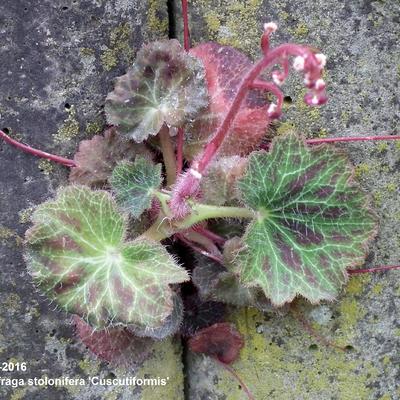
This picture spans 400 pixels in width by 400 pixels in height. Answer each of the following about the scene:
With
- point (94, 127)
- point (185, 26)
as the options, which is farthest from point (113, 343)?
point (185, 26)

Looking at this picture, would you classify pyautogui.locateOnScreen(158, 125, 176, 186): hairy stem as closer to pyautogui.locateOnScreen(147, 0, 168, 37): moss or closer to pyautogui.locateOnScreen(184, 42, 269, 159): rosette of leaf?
pyautogui.locateOnScreen(184, 42, 269, 159): rosette of leaf

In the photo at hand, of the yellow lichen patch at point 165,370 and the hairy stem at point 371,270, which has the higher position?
the hairy stem at point 371,270

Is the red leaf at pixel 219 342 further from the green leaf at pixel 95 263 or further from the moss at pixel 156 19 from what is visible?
the moss at pixel 156 19

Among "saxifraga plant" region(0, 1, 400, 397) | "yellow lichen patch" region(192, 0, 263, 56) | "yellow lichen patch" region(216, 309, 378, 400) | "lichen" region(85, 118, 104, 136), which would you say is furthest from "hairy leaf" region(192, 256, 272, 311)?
"yellow lichen patch" region(192, 0, 263, 56)

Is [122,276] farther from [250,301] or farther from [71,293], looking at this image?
[250,301]

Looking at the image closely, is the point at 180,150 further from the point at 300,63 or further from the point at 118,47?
the point at 300,63

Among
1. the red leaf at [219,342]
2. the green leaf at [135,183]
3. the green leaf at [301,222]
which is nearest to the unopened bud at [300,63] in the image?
the green leaf at [301,222]

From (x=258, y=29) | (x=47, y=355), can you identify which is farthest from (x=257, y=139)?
(x=47, y=355)

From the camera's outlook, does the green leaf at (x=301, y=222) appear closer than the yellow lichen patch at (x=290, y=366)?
Yes
